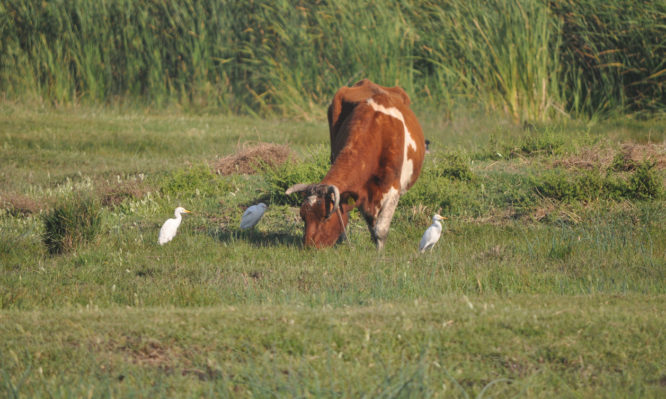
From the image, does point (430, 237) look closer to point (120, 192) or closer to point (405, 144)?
point (405, 144)

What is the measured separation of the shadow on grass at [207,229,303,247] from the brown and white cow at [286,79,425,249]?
35.9 inches

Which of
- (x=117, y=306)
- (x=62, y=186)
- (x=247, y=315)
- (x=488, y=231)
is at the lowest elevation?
(x=62, y=186)

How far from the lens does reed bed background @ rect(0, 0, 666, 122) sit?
60.5 ft

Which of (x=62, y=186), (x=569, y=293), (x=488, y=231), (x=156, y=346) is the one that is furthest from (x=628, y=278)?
(x=62, y=186)

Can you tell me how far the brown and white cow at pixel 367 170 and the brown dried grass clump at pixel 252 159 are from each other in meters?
3.68

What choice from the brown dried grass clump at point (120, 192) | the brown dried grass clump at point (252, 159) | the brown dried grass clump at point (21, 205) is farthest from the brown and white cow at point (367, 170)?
the brown dried grass clump at point (21, 205)

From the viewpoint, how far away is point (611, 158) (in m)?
12.3

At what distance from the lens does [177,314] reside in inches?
247

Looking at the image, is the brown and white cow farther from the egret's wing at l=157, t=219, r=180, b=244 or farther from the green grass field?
the egret's wing at l=157, t=219, r=180, b=244

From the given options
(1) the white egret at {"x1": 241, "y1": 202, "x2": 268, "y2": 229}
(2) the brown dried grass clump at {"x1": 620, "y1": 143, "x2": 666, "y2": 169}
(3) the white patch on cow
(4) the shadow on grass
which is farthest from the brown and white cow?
(2) the brown dried grass clump at {"x1": 620, "y1": 143, "x2": 666, "y2": 169}

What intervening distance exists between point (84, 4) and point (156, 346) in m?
16.6

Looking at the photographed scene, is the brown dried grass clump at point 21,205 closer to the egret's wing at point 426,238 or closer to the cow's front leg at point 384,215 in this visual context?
the cow's front leg at point 384,215

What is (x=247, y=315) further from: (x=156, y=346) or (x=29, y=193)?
(x=29, y=193)

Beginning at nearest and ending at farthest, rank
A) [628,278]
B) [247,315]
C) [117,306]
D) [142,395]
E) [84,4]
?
[142,395] → [247,315] → [117,306] → [628,278] → [84,4]
